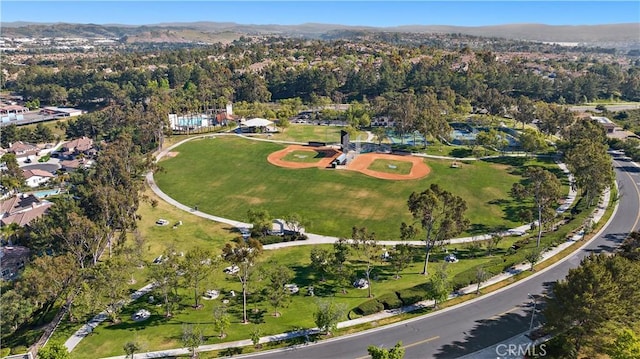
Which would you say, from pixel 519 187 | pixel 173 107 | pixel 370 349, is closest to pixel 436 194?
pixel 519 187

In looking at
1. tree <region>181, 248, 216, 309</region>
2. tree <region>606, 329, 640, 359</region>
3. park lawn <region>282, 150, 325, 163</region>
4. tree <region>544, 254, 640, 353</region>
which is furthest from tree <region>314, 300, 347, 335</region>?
park lawn <region>282, 150, 325, 163</region>

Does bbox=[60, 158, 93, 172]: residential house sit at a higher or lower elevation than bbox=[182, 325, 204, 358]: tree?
lower

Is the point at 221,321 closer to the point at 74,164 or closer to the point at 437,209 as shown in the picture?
the point at 437,209

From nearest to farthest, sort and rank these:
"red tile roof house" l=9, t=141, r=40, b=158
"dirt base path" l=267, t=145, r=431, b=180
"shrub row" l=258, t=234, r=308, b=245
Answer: "shrub row" l=258, t=234, r=308, b=245 < "dirt base path" l=267, t=145, r=431, b=180 < "red tile roof house" l=9, t=141, r=40, b=158

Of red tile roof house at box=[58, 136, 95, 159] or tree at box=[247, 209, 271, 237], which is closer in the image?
tree at box=[247, 209, 271, 237]

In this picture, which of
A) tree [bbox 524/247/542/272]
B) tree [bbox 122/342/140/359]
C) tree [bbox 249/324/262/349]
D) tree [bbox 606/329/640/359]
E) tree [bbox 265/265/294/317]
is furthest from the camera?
tree [bbox 524/247/542/272]

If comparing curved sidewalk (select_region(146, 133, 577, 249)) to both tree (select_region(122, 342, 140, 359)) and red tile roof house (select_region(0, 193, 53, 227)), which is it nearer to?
red tile roof house (select_region(0, 193, 53, 227))

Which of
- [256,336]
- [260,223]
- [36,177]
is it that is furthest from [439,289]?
[36,177]

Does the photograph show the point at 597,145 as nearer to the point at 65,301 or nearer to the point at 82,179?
the point at 65,301

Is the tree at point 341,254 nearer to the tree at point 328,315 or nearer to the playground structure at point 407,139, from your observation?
the tree at point 328,315

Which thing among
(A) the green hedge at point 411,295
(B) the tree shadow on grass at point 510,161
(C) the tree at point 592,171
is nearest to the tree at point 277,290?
(A) the green hedge at point 411,295
